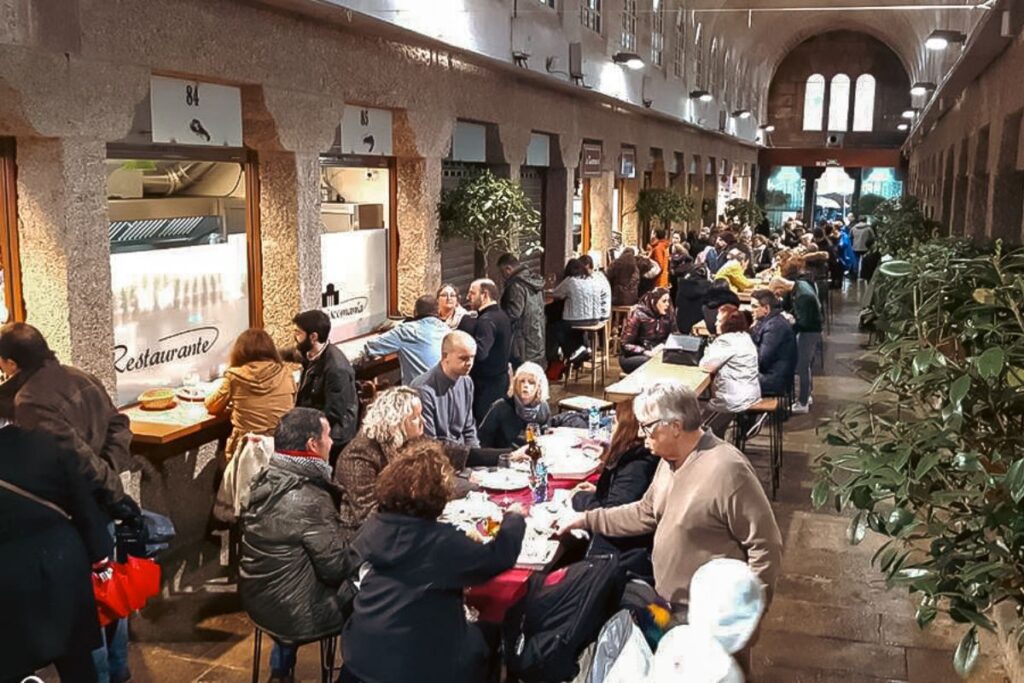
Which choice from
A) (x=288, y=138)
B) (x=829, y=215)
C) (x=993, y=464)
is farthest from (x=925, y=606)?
(x=829, y=215)

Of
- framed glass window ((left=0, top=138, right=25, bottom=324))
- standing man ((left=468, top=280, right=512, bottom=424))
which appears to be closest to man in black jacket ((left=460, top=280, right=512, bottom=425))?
standing man ((left=468, top=280, right=512, bottom=424))

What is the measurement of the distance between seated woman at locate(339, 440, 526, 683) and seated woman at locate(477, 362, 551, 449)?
2.07 metres

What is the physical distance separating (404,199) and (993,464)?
621 cm

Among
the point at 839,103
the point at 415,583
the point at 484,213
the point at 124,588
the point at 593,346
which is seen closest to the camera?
the point at 415,583

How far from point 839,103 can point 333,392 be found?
29054 mm

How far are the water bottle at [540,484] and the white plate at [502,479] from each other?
117 millimetres

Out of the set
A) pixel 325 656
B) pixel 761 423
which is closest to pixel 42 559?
pixel 325 656

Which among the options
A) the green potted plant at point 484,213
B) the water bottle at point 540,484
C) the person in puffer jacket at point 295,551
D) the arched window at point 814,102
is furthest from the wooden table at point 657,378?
the arched window at point 814,102

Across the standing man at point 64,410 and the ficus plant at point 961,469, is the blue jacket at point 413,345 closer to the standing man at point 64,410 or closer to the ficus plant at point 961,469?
the standing man at point 64,410

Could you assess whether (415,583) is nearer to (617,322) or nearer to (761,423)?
(761,423)

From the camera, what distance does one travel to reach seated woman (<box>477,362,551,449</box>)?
537cm

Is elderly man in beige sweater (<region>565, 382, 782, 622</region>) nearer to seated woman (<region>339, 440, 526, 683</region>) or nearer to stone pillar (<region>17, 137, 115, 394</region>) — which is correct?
seated woman (<region>339, 440, 526, 683</region>)

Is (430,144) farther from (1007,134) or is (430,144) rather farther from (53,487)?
(53,487)

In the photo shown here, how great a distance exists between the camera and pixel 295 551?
12.5 ft
